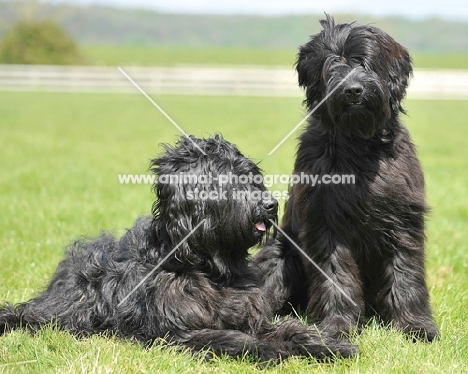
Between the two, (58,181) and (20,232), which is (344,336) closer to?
(20,232)

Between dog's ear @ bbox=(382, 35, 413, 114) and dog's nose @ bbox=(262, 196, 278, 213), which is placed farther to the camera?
dog's ear @ bbox=(382, 35, 413, 114)

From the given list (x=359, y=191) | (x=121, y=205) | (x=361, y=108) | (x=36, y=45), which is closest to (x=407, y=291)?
(x=359, y=191)

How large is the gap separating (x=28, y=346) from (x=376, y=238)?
7.93 ft

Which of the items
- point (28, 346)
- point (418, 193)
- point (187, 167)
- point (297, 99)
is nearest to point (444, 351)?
point (418, 193)

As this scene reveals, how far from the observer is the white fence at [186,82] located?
36638mm

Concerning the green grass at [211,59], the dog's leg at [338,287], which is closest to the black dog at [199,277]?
the dog's leg at [338,287]

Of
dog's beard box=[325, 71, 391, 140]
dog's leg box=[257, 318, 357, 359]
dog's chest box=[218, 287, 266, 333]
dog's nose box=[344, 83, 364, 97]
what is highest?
dog's nose box=[344, 83, 364, 97]

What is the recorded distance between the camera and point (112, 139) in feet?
56.3

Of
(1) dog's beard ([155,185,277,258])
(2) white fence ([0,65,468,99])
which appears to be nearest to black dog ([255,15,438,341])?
(1) dog's beard ([155,185,277,258])

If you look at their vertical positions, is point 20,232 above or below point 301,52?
below

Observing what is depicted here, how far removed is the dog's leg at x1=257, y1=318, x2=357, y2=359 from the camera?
4.30 metres

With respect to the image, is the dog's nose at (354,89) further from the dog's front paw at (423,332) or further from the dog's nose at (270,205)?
the dog's front paw at (423,332)

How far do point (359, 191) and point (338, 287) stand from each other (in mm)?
697

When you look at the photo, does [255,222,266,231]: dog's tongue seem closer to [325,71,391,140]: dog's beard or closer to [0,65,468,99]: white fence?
[325,71,391,140]: dog's beard
